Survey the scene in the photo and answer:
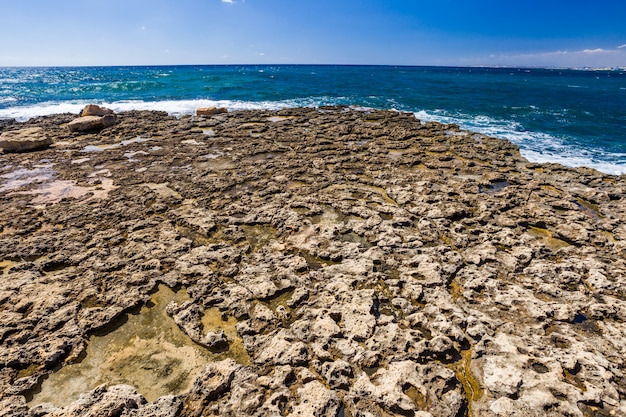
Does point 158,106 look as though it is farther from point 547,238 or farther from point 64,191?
point 547,238

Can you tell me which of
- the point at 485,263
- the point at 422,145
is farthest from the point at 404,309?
the point at 422,145

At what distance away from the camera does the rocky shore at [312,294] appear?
3.72 meters

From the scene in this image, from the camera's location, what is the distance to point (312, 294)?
5.30 m

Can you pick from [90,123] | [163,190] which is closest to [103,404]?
[163,190]

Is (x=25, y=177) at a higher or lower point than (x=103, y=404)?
higher

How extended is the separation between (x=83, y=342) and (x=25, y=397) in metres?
0.81

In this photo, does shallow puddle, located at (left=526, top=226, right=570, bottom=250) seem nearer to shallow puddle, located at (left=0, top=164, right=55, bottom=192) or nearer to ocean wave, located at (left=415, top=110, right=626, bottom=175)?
ocean wave, located at (left=415, top=110, right=626, bottom=175)

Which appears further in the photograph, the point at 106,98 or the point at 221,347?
the point at 106,98

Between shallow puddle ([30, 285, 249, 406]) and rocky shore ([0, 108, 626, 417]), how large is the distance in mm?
27

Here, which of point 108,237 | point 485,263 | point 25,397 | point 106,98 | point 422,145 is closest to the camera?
point 25,397

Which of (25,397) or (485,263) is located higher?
(485,263)

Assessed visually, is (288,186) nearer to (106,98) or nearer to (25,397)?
(25,397)

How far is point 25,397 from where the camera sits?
373 centimetres

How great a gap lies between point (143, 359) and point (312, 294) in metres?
2.66
